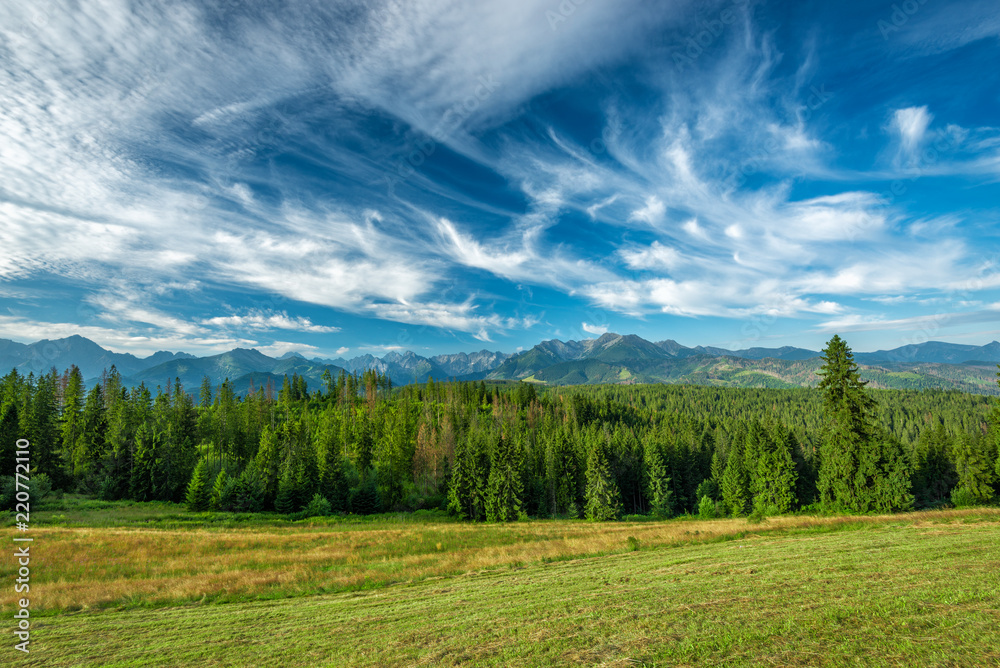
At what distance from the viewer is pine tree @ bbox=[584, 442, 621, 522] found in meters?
66.6

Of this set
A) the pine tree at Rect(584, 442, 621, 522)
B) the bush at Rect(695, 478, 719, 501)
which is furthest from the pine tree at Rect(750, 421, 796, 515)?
the pine tree at Rect(584, 442, 621, 522)

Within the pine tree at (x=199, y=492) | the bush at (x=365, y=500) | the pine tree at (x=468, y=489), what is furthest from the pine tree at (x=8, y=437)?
the pine tree at (x=468, y=489)

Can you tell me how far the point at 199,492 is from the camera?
56562mm

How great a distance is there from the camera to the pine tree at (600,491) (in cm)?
6656

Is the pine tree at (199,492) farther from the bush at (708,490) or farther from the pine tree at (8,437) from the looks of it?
the bush at (708,490)

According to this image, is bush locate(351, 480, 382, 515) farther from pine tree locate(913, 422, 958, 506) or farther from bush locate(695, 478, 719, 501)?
pine tree locate(913, 422, 958, 506)

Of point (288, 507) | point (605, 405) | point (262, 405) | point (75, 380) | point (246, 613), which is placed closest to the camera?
point (246, 613)

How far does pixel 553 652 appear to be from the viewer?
8125 mm

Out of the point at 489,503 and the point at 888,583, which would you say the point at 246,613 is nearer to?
the point at 888,583

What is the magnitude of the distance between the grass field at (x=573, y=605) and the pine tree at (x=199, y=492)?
35.0 metres

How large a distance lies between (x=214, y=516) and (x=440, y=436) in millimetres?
51680

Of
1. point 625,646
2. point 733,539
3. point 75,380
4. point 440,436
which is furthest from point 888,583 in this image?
point 75,380

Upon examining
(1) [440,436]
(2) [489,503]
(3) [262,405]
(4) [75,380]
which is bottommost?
(2) [489,503]

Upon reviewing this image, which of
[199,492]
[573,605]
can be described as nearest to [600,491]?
[199,492]
